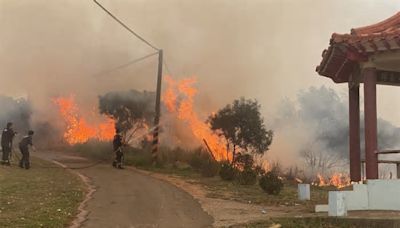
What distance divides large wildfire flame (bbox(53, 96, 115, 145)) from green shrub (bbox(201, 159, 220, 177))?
1508 centimetres

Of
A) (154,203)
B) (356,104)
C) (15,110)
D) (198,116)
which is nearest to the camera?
(154,203)

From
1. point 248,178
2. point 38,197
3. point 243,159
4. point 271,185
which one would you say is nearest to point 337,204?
point 271,185

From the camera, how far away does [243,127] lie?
91.3ft

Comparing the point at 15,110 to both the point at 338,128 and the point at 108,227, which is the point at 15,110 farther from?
the point at 108,227

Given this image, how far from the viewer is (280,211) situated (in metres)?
11.1

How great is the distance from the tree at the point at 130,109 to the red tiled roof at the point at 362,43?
A: 76.7ft

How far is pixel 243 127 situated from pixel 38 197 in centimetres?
1684

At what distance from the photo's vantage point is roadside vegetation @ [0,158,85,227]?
364 inches

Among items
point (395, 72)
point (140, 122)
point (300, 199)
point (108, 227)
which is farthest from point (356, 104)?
point (140, 122)

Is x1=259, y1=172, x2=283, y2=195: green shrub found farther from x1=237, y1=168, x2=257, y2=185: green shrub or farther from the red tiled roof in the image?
the red tiled roof

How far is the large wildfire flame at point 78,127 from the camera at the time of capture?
36469mm

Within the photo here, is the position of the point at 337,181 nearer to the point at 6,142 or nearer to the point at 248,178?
the point at 248,178

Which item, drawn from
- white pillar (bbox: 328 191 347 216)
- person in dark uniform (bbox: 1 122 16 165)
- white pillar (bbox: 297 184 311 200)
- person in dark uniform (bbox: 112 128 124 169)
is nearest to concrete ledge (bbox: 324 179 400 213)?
white pillar (bbox: 328 191 347 216)

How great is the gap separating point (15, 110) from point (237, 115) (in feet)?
101
